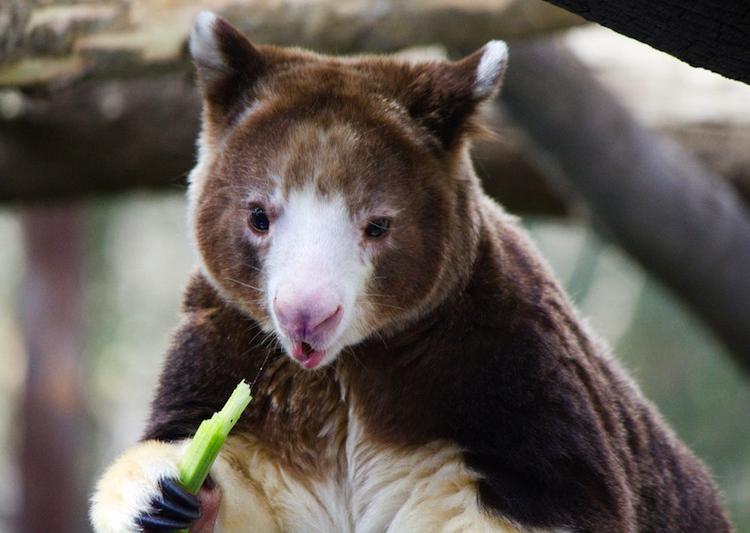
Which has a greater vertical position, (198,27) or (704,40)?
(704,40)

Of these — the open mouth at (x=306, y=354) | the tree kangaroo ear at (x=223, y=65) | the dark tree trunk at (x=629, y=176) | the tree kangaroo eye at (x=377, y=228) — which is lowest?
the dark tree trunk at (x=629, y=176)

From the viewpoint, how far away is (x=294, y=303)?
2984 millimetres

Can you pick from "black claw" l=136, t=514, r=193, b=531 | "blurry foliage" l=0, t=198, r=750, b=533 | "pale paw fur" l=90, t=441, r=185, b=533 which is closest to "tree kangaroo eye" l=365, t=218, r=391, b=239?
"pale paw fur" l=90, t=441, r=185, b=533

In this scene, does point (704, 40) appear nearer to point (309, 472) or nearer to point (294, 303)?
point (294, 303)

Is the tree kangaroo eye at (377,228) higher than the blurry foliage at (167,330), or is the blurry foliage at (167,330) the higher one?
the tree kangaroo eye at (377,228)

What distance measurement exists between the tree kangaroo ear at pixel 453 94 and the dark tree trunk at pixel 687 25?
2.71 ft

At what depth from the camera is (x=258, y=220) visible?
337 centimetres

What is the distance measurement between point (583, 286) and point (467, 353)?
9.27m

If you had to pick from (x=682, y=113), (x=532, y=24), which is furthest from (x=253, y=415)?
(x=682, y=113)

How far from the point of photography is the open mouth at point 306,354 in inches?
121

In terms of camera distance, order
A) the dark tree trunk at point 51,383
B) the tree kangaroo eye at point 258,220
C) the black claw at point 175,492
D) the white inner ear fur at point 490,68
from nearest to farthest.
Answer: the black claw at point 175,492, the tree kangaroo eye at point 258,220, the white inner ear fur at point 490,68, the dark tree trunk at point 51,383

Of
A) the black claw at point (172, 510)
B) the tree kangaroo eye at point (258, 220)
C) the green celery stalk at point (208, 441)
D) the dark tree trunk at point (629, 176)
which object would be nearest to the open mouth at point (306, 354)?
the green celery stalk at point (208, 441)

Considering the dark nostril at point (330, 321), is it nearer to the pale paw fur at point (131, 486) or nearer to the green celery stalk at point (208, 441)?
the green celery stalk at point (208, 441)

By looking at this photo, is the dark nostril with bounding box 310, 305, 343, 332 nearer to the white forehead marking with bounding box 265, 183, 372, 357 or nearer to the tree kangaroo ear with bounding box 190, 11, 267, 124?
the white forehead marking with bounding box 265, 183, 372, 357
